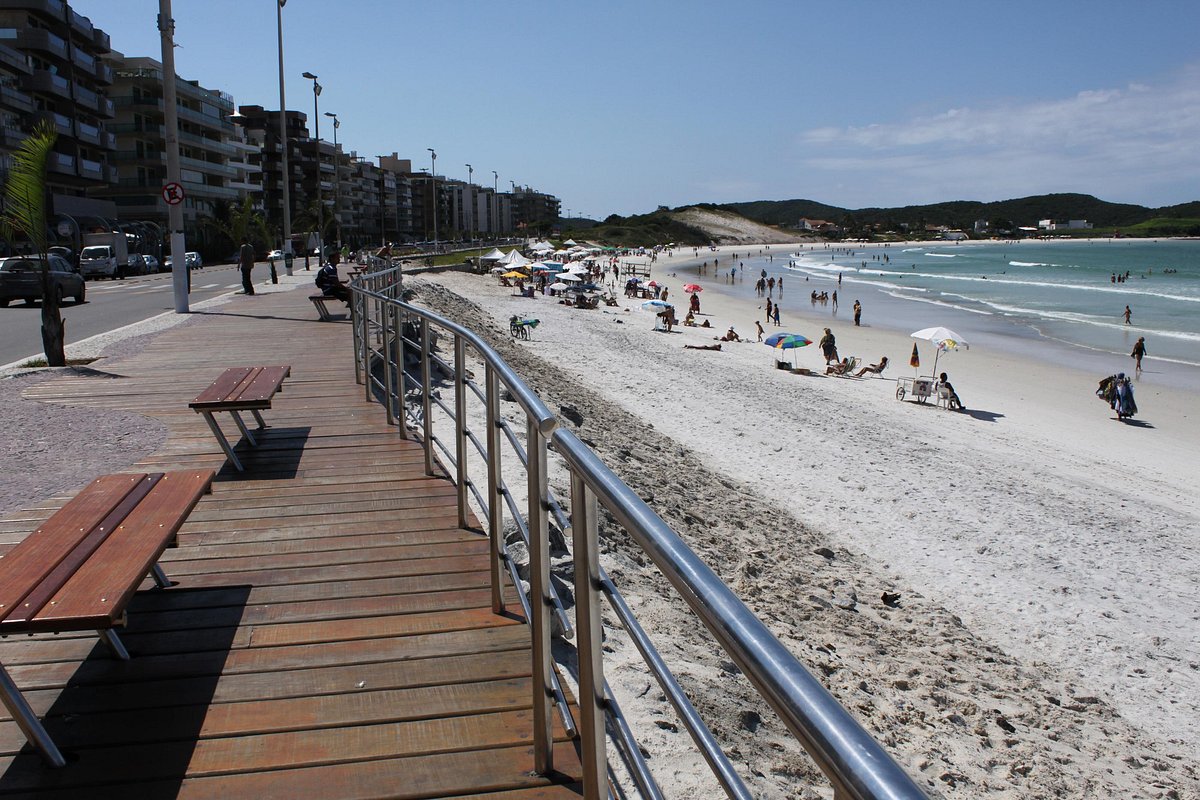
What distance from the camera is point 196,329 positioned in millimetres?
14211

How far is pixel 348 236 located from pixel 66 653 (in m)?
117

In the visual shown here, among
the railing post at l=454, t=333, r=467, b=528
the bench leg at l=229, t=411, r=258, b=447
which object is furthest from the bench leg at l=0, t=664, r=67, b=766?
the bench leg at l=229, t=411, r=258, b=447

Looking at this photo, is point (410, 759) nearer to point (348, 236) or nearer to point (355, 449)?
point (355, 449)

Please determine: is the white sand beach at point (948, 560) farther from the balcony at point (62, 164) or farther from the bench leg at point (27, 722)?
the balcony at point (62, 164)

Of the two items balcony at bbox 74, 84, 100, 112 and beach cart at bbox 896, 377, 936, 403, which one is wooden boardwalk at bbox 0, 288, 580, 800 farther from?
balcony at bbox 74, 84, 100, 112

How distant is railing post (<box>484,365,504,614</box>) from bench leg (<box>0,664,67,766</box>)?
148cm

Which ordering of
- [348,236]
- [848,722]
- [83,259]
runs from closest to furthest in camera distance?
[848,722]
[83,259]
[348,236]

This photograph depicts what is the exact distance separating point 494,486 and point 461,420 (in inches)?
34.0

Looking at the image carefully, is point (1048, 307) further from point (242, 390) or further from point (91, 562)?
point (91, 562)

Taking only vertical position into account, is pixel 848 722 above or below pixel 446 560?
above

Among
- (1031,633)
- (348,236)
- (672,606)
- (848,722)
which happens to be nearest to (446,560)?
(672,606)

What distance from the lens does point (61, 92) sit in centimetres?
5016

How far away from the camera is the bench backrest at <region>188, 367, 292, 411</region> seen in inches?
215

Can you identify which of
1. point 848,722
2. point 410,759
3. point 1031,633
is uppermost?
point 848,722
